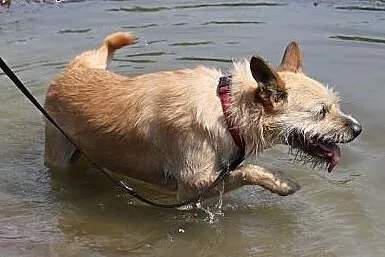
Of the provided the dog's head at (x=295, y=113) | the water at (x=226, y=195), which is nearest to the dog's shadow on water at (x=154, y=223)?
the water at (x=226, y=195)

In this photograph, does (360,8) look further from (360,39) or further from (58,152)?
(58,152)

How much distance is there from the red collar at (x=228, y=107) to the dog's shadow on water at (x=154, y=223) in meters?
0.66

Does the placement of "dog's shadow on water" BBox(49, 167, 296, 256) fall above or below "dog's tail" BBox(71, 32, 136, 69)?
below

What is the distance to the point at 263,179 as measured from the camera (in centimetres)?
587

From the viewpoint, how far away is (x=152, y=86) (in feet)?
19.3

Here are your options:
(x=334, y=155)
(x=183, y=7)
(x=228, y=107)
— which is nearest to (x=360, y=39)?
(x=183, y=7)

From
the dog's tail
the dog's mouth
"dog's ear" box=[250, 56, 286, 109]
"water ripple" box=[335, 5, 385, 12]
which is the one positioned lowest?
"water ripple" box=[335, 5, 385, 12]

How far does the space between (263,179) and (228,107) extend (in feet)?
2.15

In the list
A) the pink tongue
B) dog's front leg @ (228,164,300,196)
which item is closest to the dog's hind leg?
dog's front leg @ (228,164,300,196)

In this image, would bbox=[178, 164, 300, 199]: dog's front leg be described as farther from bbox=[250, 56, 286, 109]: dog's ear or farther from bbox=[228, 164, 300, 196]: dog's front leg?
bbox=[250, 56, 286, 109]: dog's ear

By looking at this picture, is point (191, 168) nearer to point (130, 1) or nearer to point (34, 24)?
point (34, 24)

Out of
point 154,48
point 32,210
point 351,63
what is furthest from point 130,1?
point 32,210

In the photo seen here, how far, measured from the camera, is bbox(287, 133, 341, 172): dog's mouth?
5.73 m

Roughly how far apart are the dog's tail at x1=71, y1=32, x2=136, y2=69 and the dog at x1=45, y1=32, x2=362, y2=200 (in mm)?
311
